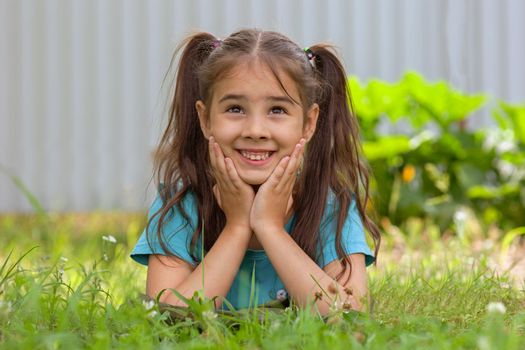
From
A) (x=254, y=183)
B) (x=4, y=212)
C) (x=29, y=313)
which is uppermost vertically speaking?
(x=254, y=183)

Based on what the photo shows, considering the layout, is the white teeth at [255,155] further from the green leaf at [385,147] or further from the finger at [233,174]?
the green leaf at [385,147]

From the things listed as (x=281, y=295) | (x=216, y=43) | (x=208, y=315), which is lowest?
(x=281, y=295)

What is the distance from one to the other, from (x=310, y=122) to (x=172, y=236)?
1.83 ft

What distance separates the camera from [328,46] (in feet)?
10.7

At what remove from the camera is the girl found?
9.32ft

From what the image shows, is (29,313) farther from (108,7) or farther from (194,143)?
(108,7)

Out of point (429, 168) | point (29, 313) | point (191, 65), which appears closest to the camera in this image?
point (29, 313)

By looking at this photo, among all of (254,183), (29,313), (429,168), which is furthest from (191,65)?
(429,168)

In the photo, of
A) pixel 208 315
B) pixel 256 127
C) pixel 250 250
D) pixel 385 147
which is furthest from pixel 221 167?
pixel 385 147

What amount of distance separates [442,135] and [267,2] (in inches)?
83.5

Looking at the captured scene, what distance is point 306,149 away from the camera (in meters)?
3.33

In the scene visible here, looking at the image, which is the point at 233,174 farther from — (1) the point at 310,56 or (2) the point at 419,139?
(2) the point at 419,139

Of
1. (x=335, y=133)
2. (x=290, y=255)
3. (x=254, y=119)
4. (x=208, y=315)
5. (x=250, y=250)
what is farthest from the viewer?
(x=335, y=133)

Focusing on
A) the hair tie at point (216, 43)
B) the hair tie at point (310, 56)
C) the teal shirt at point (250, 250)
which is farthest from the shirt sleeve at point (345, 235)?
the hair tie at point (216, 43)
